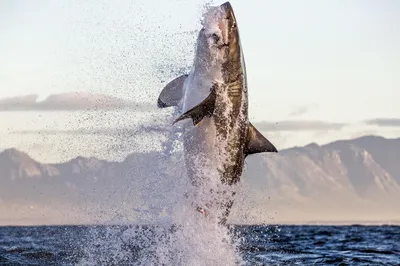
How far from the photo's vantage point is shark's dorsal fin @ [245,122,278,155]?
1213 centimetres

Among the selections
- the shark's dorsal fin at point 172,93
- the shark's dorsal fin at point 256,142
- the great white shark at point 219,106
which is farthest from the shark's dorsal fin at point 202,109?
the shark's dorsal fin at point 172,93

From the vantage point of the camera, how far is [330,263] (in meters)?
20.0

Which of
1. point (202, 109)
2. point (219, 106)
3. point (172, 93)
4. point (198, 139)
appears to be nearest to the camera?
point (202, 109)

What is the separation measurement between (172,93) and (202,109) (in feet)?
4.56

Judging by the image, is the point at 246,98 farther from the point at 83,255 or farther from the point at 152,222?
the point at 83,255

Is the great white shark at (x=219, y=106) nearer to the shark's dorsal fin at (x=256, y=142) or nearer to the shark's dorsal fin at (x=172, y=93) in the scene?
the shark's dorsal fin at (x=256, y=142)

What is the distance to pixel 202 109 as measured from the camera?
38.0 ft

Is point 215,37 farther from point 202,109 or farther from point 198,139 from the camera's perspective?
point 198,139

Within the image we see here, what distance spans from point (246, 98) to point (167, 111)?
7.04ft

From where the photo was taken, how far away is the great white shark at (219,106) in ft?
38.1

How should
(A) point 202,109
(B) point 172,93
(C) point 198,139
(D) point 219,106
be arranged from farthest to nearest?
(B) point 172,93 → (C) point 198,139 → (D) point 219,106 → (A) point 202,109

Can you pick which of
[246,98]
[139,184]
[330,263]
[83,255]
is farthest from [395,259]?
[246,98]

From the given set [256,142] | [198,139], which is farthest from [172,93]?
[256,142]

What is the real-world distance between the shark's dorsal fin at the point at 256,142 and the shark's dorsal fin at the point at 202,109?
0.87 metres
